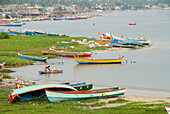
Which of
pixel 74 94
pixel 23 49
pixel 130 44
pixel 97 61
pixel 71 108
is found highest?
pixel 71 108

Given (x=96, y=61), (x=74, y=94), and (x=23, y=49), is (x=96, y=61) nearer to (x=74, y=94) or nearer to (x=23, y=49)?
(x=23, y=49)

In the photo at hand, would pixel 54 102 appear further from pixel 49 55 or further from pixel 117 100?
pixel 49 55

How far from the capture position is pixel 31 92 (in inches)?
1060

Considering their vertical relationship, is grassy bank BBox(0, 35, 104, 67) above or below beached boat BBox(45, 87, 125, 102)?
below

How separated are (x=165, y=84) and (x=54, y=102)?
15.7m

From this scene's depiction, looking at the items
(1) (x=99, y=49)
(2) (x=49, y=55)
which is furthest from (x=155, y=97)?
(1) (x=99, y=49)

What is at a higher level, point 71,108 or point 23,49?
point 71,108

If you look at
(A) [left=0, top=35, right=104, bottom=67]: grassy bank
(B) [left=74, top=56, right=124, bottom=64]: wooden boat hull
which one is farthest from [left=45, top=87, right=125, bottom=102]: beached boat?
(B) [left=74, top=56, right=124, bottom=64]: wooden boat hull

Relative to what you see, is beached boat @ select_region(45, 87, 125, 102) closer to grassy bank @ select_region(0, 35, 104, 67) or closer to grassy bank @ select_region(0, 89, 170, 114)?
grassy bank @ select_region(0, 89, 170, 114)

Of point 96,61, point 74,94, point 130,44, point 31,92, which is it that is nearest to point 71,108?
point 74,94

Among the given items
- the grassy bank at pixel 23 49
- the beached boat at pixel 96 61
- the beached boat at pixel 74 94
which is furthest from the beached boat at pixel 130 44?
the beached boat at pixel 74 94

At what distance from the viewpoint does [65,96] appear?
88.0 feet

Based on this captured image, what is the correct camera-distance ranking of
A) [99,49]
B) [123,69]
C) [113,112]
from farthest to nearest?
[99,49] < [123,69] < [113,112]

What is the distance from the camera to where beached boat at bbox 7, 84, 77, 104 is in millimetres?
25859
